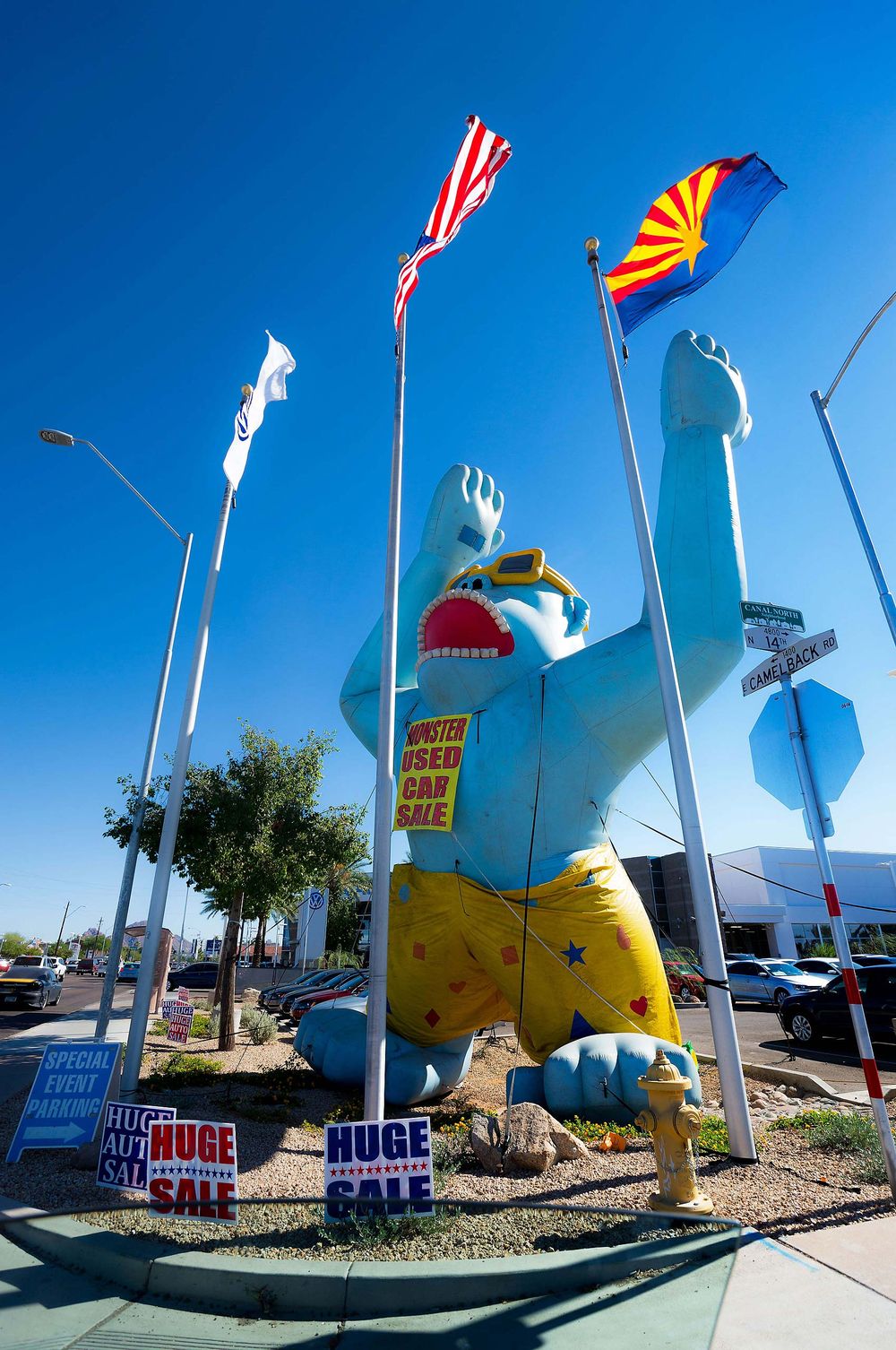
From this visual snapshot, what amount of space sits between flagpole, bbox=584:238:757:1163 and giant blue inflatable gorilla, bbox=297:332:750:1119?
0.72 metres

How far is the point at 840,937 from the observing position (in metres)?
4.46

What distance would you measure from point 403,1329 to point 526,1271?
1.83 feet

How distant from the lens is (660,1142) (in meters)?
3.66

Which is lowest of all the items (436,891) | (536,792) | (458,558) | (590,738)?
(436,891)

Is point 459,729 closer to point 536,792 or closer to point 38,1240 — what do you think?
point 536,792

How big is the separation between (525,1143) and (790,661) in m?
3.63

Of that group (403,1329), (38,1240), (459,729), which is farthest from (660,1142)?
(459,729)

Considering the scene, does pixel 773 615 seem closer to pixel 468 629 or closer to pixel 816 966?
pixel 468 629

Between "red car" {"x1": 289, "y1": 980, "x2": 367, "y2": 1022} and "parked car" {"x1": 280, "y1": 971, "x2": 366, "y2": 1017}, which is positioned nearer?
"red car" {"x1": 289, "y1": 980, "x2": 367, "y2": 1022}

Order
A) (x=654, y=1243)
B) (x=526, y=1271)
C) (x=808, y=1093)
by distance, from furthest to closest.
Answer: (x=808, y=1093) < (x=654, y=1243) < (x=526, y=1271)

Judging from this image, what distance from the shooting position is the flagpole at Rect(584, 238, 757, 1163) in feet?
14.5

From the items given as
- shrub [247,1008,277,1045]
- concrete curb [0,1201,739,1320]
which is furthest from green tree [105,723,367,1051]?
concrete curb [0,1201,739,1320]

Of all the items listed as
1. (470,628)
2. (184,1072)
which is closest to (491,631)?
(470,628)

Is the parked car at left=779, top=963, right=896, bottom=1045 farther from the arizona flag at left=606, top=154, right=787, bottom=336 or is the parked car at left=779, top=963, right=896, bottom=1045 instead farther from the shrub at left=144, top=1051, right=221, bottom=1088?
the arizona flag at left=606, top=154, right=787, bottom=336
